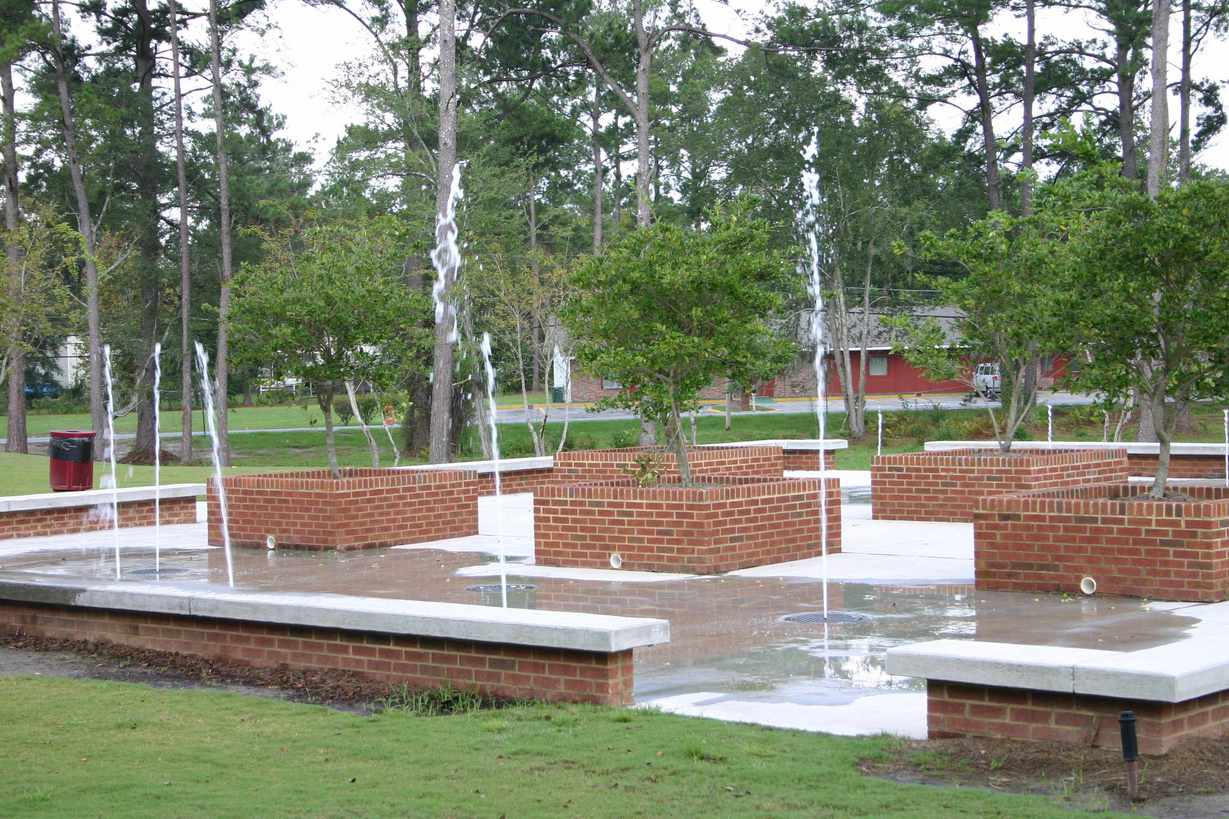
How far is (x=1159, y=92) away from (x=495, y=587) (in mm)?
19512

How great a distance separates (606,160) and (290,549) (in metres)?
50.7

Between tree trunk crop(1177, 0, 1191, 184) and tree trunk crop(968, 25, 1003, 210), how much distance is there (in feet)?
15.8

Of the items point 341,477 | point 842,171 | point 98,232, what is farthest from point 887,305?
point 341,477

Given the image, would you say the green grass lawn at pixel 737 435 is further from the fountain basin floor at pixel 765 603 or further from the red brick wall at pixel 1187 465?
the fountain basin floor at pixel 765 603

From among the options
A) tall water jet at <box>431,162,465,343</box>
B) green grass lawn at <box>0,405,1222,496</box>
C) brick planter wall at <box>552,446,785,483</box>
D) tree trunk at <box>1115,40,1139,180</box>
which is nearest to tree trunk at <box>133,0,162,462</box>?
green grass lawn at <box>0,405,1222,496</box>

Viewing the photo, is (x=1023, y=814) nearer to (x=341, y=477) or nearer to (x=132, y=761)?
(x=132, y=761)

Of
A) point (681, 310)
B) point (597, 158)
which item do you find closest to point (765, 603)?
point (681, 310)

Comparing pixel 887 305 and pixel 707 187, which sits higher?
pixel 707 187

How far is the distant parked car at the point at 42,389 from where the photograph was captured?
75250 mm

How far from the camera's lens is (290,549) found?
1556 centimetres

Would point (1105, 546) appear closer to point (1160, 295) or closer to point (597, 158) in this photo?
point (1160, 295)

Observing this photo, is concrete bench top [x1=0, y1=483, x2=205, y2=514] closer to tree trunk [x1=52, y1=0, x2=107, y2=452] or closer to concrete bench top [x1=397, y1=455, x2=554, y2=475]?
concrete bench top [x1=397, y1=455, x2=554, y2=475]

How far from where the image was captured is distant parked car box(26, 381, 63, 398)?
247 feet

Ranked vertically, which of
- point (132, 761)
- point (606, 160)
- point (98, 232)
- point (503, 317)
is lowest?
point (132, 761)
